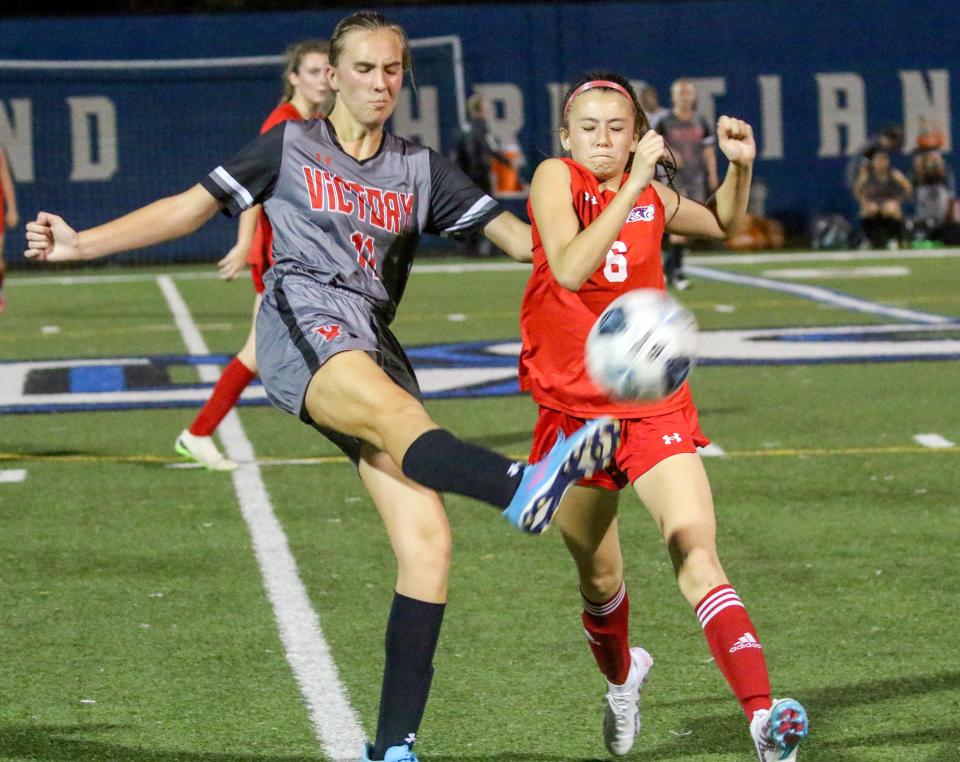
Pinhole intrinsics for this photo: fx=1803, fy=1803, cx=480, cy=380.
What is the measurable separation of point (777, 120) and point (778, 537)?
21.1 m

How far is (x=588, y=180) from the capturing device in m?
4.98

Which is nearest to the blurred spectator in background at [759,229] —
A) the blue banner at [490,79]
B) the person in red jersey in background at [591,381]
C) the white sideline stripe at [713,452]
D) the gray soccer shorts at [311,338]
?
the blue banner at [490,79]

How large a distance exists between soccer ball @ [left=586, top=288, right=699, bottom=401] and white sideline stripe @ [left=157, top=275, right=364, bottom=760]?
1.30 m

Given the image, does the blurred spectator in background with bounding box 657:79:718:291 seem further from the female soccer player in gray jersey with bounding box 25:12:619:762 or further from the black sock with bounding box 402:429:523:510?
the black sock with bounding box 402:429:523:510

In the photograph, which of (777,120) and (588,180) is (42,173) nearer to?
(777,120)

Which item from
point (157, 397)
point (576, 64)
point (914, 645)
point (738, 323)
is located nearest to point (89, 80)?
point (576, 64)

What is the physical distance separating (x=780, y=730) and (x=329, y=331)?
62.3 inches

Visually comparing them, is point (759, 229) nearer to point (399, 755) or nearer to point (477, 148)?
point (477, 148)

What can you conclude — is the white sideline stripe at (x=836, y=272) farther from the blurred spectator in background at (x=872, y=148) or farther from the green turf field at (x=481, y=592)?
the green turf field at (x=481, y=592)

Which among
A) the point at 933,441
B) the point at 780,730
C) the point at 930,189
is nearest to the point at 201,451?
the point at 933,441

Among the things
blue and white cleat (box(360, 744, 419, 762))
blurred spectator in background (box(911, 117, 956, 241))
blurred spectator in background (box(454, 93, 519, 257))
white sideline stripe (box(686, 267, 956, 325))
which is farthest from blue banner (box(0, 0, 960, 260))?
blue and white cleat (box(360, 744, 419, 762))

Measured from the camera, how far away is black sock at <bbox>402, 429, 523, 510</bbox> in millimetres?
4371

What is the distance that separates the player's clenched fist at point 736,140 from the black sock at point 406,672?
4.97 feet

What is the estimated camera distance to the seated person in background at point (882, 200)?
26500 mm
